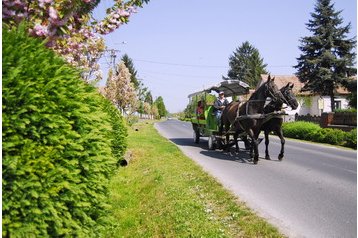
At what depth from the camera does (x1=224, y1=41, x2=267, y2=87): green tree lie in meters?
88.9

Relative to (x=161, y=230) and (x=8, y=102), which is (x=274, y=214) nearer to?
(x=161, y=230)

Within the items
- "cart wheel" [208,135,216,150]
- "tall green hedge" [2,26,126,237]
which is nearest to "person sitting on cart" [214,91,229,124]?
"cart wheel" [208,135,216,150]

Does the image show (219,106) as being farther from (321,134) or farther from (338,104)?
(338,104)

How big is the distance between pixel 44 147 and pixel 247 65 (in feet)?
300

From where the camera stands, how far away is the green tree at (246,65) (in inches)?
3499

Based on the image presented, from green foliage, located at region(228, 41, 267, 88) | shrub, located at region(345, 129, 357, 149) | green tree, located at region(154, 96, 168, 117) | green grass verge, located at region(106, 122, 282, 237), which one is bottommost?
green grass verge, located at region(106, 122, 282, 237)

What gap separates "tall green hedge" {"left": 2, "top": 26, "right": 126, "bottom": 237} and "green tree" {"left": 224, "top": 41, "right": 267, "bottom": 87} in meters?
84.9

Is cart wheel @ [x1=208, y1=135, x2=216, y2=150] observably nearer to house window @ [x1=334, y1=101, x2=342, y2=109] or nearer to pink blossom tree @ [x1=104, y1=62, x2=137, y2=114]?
pink blossom tree @ [x1=104, y1=62, x2=137, y2=114]

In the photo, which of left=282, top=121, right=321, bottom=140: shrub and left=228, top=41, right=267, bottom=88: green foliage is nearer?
left=282, top=121, right=321, bottom=140: shrub

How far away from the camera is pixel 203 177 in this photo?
9.08 metres

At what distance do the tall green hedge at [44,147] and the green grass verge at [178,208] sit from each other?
108 centimetres

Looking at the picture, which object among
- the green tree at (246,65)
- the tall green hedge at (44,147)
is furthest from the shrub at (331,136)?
the green tree at (246,65)

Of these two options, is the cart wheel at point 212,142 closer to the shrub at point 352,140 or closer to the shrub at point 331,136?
the shrub at point 352,140

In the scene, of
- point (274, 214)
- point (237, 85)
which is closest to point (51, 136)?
point (274, 214)
